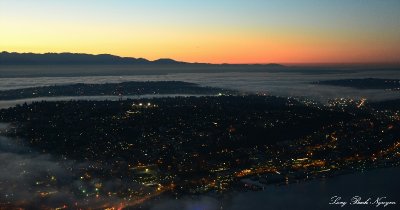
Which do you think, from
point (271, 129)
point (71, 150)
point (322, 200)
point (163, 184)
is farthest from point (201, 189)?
point (271, 129)

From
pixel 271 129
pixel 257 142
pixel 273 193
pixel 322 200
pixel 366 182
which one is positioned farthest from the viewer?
pixel 271 129

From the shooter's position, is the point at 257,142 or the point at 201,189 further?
the point at 257,142

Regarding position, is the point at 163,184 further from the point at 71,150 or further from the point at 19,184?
the point at 71,150

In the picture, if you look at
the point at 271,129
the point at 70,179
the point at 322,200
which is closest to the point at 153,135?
the point at 271,129

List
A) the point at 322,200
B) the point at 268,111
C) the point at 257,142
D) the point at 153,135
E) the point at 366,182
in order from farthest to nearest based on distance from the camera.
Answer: the point at 268,111 → the point at 153,135 → the point at 257,142 → the point at 366,182 → the point at 322,200

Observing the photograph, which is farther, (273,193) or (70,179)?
(70,179)

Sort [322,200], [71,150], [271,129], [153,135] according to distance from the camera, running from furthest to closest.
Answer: [271,129] < [153,135] < [71,150] < [322,200]

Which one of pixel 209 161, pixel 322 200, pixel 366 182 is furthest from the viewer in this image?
pixel 209 161

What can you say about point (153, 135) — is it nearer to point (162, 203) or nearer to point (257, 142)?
point (257, 142)
